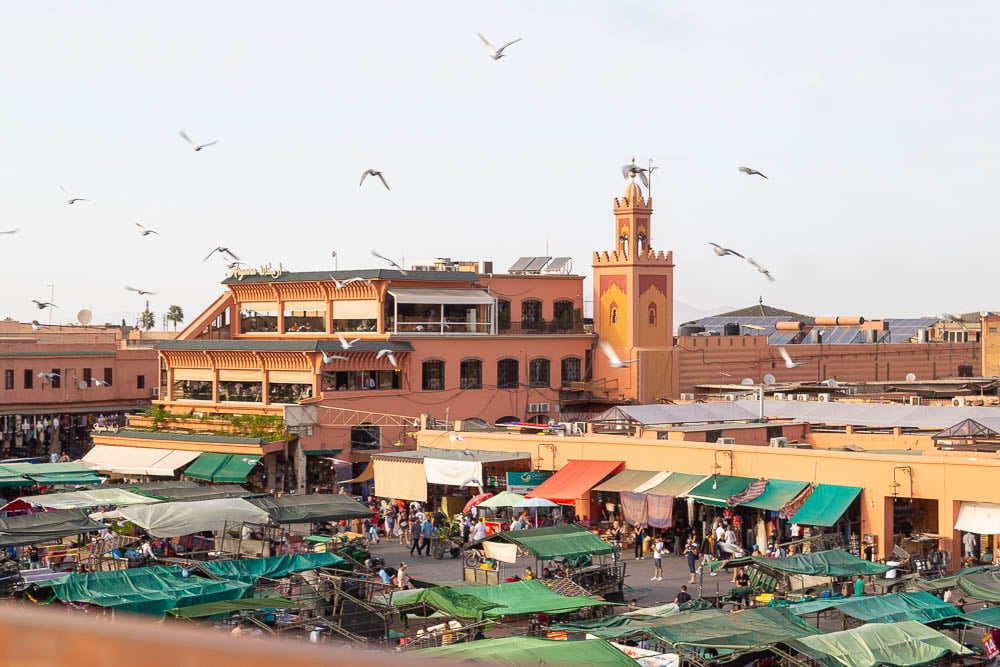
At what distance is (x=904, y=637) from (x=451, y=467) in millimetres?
20351

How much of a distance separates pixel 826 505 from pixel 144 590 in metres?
16.0

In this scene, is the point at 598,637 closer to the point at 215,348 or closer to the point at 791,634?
the point at 791,634

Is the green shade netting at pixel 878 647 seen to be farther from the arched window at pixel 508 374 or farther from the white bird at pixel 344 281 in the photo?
the arched window at pixel 508 374

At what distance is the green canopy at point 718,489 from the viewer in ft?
105

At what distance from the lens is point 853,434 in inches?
1475

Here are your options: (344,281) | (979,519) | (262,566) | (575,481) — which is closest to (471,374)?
(344,281)

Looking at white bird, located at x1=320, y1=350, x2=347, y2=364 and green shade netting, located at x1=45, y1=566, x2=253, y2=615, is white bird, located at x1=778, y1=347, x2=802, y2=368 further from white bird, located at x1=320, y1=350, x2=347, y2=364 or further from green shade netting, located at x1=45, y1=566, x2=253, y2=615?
green shade netting, located at x1=45, y1=566, x2=253, y2=615

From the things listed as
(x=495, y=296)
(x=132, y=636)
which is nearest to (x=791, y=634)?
(x=132, y=636)

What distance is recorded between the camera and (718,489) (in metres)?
32.4

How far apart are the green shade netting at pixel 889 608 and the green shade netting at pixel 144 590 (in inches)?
354

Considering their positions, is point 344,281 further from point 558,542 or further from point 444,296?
point 558,542

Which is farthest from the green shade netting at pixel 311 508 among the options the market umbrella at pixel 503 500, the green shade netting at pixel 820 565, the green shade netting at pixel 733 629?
the green shade netting at pixel 733 629

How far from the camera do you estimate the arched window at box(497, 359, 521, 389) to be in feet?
170

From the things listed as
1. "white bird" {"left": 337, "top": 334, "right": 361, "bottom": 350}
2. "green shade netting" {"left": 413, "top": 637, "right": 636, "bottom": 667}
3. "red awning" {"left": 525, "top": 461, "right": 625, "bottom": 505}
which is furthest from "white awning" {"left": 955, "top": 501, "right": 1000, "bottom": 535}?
"white bird" {"left": 337, "top": 334, "right": 361, "bottom": 350}
